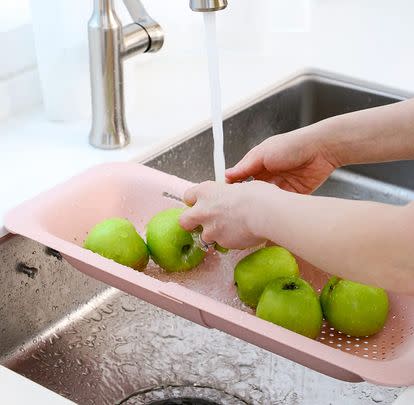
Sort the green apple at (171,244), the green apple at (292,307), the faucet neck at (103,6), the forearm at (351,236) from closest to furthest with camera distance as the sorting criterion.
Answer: the forearm at (351,236), the green apple at (292,307), the green apple at (171,244), the faucet neck at (103,6)

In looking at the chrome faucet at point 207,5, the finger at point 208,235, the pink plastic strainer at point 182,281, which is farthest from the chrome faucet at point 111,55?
the finger at point 208,235

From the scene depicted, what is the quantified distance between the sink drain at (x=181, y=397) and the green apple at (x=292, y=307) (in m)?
0.17

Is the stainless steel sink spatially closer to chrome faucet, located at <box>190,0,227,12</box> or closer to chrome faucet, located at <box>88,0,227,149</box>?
chrome faucet, located at <box>88,0,227,149</box>

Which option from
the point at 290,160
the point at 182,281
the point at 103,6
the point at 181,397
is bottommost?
the point at 181,397

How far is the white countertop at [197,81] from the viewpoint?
1260 millimetres

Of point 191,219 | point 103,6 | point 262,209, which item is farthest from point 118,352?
point 103,6

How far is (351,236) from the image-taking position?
2.62 feet

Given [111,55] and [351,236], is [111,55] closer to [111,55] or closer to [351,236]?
[111,55]

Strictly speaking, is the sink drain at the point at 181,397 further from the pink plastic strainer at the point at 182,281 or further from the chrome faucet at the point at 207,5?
the chrome faucet at the point at 207,5

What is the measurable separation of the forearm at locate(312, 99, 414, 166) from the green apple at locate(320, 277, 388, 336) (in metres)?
0.18

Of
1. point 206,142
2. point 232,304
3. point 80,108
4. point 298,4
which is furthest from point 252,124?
point 232,304

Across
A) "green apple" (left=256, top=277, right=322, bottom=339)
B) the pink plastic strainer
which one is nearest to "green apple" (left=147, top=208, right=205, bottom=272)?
the pink plastic strainer

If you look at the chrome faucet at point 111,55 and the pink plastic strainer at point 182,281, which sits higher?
the chrome faucet at point 111,55

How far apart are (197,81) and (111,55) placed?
0.33 metres
